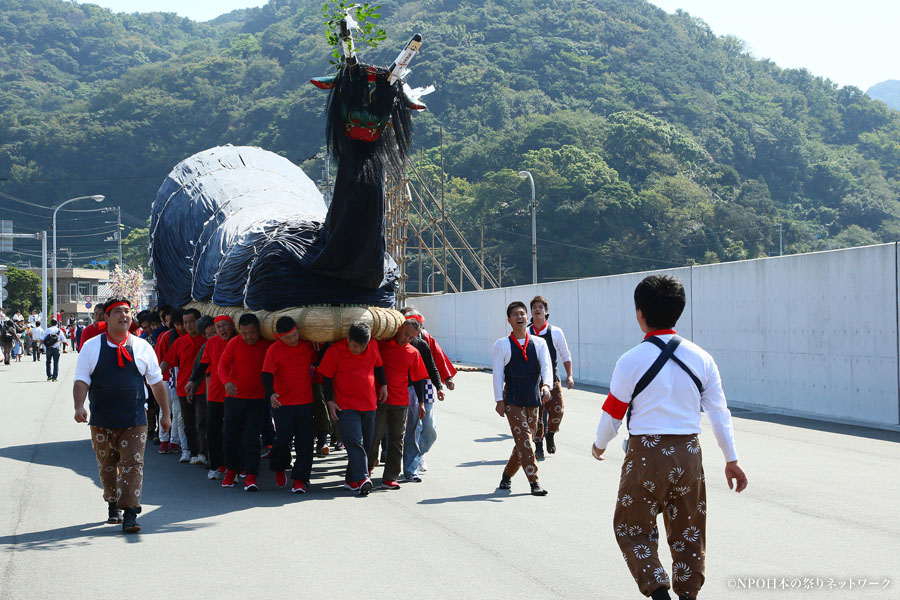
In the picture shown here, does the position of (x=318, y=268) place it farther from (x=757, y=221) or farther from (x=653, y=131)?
(x=653, y=131)

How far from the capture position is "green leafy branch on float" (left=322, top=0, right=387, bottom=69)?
8.78m

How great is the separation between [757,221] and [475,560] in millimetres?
65908

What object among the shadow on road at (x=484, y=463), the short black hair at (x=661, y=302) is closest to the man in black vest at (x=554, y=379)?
the shadow on road at (x=484, y=463)

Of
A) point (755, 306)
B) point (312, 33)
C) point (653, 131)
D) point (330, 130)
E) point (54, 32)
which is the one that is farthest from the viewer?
point (54, 32)

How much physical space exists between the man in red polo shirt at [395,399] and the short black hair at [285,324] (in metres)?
1.08

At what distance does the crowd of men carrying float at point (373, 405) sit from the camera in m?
4.71

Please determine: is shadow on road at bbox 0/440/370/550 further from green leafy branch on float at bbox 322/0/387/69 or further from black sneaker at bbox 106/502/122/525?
green leafy branch on float at bbox 322/0/387/69

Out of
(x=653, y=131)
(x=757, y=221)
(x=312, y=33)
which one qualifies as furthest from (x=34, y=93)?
(x=757, y=221)

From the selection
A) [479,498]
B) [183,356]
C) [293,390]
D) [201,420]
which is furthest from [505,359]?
[183,356]

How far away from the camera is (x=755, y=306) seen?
54.0 feet

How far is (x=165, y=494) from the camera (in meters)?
9.17

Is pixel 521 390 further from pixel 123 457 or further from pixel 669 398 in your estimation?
pixel 669 398

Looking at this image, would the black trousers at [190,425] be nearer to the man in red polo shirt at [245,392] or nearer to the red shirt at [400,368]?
the man in red polo shirt at [245,392]

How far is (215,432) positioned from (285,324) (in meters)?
1.84
